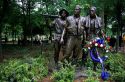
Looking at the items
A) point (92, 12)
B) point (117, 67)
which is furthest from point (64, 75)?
point (92, 12)

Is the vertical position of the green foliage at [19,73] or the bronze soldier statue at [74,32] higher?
the bronze soldier statue at [74,32]

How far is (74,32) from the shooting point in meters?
12.0

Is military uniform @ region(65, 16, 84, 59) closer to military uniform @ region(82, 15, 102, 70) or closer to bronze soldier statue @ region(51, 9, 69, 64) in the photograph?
military uniform @ region(82, 15, 102, 70)

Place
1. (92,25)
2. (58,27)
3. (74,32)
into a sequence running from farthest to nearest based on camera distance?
(58,27) → (92,25) → (74,32)

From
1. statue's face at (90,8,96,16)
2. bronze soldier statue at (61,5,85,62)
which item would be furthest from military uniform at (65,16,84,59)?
statue's face at (90,8,96,16)

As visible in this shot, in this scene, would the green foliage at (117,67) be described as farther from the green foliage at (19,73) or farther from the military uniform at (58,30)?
the green foliage at (19,73)

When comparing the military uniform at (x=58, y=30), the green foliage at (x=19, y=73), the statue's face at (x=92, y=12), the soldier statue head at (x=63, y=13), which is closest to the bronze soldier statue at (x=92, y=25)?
the statue's face at (x=92, y=12)

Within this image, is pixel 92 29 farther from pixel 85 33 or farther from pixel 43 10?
pixel 43 10

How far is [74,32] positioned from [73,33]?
51 millimetres

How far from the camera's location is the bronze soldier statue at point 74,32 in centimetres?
1194

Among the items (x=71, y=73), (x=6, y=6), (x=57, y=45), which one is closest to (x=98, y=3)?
(x=6, y=6)

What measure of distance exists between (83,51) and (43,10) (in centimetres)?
2091

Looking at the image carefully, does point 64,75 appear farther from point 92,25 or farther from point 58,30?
point 58,30

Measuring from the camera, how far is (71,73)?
10.7 meters
